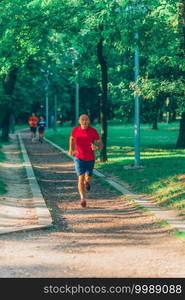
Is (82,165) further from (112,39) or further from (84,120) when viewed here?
(112,39)

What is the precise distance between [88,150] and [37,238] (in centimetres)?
311

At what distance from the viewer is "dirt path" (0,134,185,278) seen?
744 cm

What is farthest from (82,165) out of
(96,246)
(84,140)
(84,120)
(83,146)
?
(96,246)

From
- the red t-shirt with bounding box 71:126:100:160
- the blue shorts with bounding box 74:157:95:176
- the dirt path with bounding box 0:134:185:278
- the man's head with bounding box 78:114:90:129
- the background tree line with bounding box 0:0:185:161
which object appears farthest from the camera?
the background tree line with bounding box 0:0:185:161

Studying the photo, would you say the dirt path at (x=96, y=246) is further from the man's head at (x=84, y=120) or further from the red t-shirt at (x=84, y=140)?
the man's head at (x=84, y=120)

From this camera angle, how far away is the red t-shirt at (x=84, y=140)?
12.1m

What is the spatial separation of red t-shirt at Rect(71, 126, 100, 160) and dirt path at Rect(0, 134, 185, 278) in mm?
1054

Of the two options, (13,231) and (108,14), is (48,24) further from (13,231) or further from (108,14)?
(13,231)

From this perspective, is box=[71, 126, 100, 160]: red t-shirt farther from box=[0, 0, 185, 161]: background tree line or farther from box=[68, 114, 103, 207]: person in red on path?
box=[0, 0, 185, 161]: background tree line

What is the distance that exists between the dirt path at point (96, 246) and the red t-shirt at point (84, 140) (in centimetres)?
105

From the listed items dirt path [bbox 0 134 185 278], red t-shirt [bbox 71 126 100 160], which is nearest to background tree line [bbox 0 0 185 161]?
red t-shirt [bbox 71 126 100 160]

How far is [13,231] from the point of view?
976 centimetres

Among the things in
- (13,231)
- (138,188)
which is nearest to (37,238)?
(13,231)

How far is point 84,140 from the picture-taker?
39.6 feet
